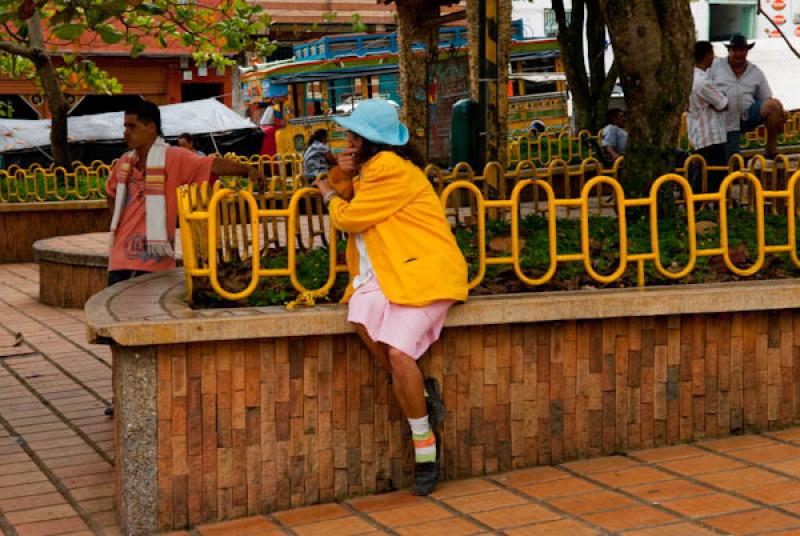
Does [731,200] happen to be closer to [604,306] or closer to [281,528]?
[604,306]

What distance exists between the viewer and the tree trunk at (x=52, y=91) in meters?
16.7

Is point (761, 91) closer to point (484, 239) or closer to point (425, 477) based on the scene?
point (484, 239)

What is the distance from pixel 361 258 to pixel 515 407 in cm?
91

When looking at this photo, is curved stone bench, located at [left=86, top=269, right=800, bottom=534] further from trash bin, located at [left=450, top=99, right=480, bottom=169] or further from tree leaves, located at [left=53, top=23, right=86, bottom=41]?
trash bin, located at [left=450, top=99, right=480, bottom=169]

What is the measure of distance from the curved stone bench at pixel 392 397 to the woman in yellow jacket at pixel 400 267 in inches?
5.5

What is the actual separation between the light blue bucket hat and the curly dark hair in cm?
3

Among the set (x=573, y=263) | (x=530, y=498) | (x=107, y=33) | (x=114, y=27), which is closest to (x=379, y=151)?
(x=573, y=263)

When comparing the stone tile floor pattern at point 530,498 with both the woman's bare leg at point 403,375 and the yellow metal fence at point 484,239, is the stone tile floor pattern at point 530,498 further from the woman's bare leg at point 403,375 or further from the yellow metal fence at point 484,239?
the yellow metal fence at point 484,239

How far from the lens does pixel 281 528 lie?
16.4ft

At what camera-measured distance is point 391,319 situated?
5.10 m

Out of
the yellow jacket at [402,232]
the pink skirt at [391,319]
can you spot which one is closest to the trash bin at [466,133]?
the yellow jacket at [402,232]

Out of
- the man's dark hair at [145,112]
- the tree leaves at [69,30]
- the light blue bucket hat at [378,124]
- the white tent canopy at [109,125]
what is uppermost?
the white tent canopy at [109,125]

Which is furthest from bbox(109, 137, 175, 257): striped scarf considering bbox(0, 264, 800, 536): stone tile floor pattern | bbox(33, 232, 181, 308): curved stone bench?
bbox(33, 232, 181, 308): curved stone bench

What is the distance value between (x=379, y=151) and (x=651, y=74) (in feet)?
8.66
